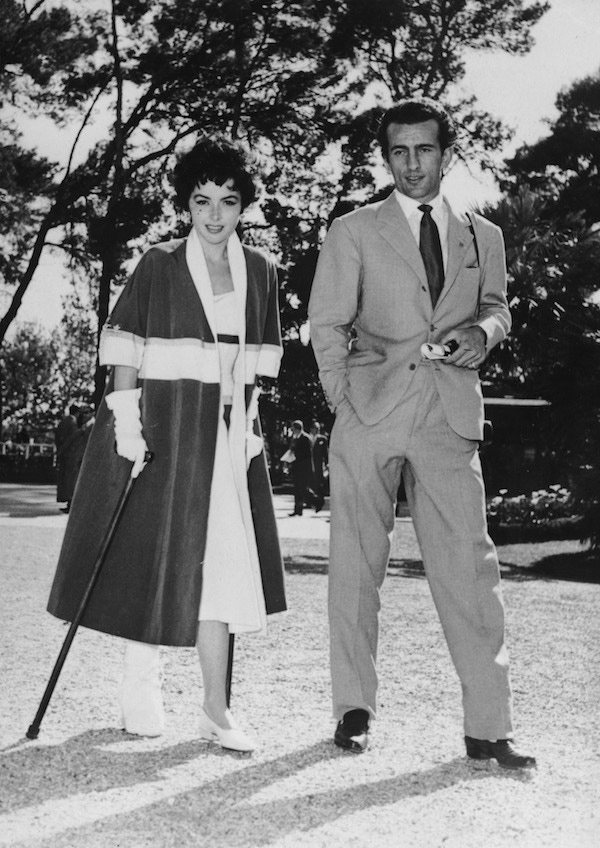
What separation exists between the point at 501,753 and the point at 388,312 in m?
1.42

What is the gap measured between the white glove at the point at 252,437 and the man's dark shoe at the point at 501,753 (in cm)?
114

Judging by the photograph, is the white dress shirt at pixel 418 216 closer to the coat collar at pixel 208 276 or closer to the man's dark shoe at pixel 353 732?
the coat collar at pixel 208 276

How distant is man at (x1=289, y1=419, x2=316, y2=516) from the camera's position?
20.5 meters

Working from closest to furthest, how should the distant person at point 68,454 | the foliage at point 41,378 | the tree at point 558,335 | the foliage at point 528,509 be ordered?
the tree at point 558,335, the distant person at point 68,454, the foliage at point 528,509, the foliage at point 41,378

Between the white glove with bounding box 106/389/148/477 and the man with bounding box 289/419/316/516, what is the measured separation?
16.7 meters

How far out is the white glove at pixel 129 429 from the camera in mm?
3744

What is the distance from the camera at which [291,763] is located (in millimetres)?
3473

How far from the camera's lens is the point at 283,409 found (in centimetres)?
4316

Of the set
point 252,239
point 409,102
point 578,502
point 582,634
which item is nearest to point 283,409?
point 252,239

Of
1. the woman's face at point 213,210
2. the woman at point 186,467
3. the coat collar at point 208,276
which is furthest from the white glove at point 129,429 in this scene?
the woman's face at point 213,210

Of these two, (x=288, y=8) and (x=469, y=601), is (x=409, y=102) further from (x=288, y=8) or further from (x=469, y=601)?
(x=288, y=8)

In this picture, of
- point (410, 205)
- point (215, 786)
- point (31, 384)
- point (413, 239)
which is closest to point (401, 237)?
point (413, 239)

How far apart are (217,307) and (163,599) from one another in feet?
3.21

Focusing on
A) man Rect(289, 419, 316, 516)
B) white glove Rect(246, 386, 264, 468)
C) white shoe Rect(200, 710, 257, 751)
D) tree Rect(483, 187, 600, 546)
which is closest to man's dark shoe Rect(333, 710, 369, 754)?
white shoe Rect(200, 710, 257, 751)
